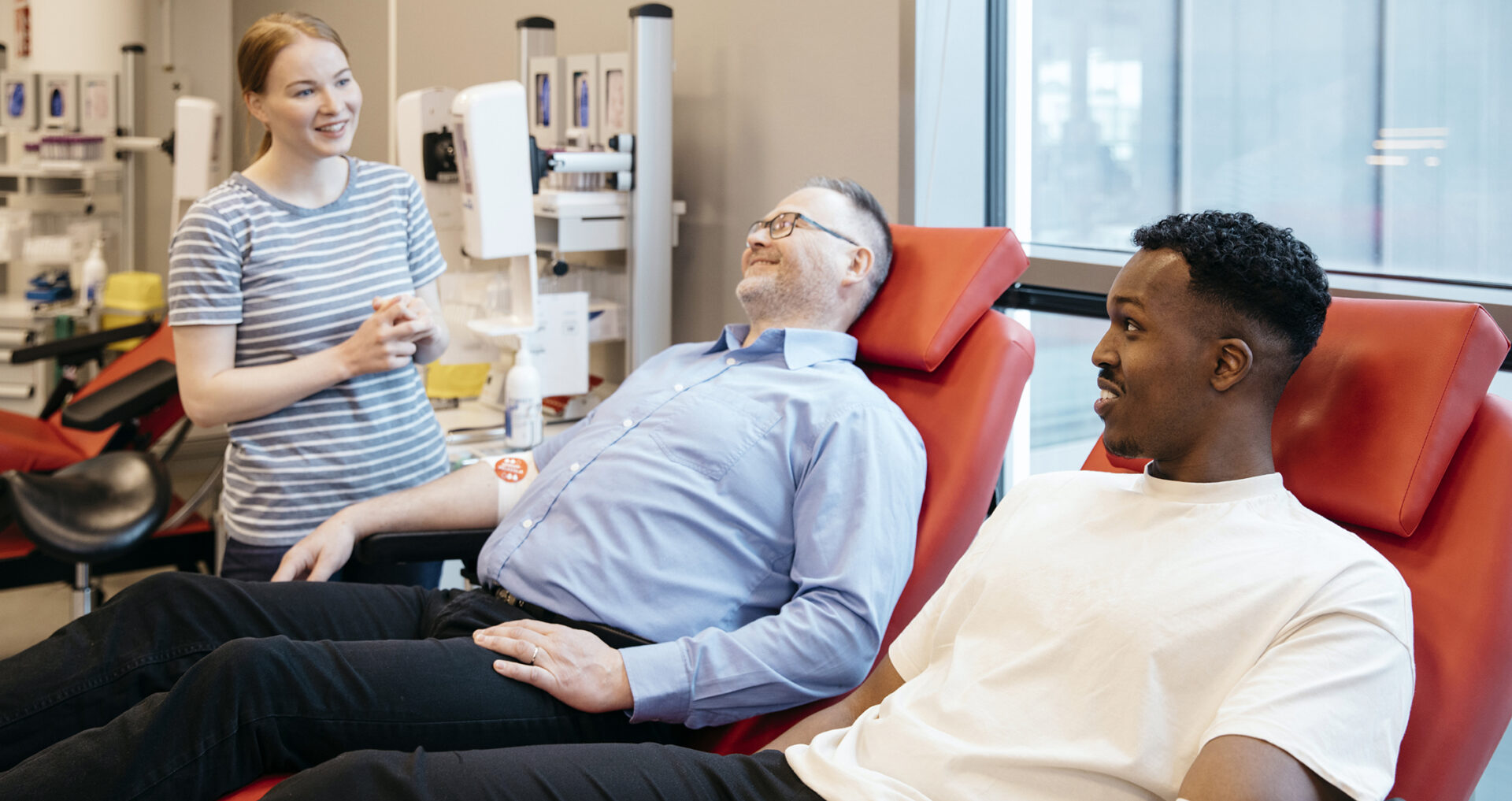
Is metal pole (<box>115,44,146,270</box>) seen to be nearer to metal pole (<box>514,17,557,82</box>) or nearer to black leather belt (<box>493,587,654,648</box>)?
metal pole (<box>514,17,557,82</box>)

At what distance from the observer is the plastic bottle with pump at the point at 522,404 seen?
2.27 metres

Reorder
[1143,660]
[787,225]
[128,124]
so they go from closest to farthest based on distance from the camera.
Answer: [1143,660] < [787,225] < [128,124]

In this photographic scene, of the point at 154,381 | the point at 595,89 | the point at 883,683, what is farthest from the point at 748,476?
the point at 154,381

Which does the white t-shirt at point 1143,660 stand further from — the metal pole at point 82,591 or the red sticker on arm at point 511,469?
the metal pole at point 82,591

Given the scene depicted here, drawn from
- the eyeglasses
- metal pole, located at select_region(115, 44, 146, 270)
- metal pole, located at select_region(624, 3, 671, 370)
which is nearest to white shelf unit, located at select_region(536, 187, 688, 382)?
metal pole, located at select_region(624, 3, 671, 370)

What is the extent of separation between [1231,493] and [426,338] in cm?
126

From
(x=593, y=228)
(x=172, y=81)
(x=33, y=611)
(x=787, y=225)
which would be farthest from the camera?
(x=172, y=81)

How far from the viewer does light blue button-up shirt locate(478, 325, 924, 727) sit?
1420 millimetres

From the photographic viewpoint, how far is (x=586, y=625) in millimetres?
1523

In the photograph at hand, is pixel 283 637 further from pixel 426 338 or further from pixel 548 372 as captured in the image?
pixel 548 372

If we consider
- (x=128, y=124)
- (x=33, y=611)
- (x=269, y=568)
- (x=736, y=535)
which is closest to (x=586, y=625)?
(x=736, y=535)

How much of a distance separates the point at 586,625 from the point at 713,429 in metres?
0.33

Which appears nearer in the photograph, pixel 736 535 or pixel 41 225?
pixel 736 535

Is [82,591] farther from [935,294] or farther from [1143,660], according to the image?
[1143,660]
